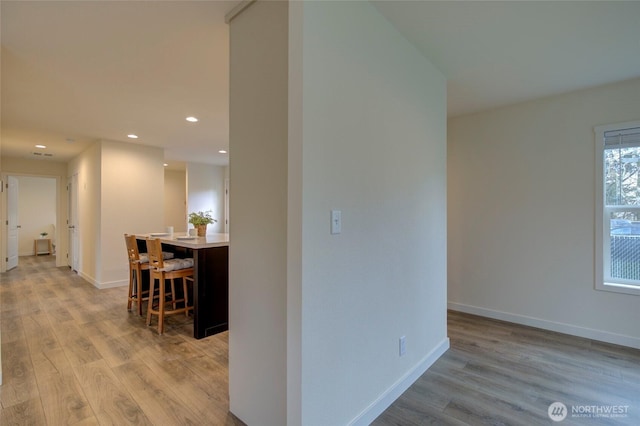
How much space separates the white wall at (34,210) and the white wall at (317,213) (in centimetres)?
1031

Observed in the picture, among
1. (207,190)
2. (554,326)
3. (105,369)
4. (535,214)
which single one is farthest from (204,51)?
(207,190)

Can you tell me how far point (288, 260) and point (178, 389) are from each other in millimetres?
1520

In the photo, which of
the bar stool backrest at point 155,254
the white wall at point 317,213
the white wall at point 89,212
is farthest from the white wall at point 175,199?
the white wall at point 317,213

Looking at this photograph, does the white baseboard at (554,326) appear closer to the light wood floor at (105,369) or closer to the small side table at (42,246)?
the light wood floor at (105,369)

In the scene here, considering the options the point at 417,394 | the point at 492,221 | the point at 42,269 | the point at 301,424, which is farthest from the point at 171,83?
the point at 42,269

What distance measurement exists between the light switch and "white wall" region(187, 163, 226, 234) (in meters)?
6.70

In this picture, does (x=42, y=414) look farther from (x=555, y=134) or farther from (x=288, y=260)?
(x=555, y=134)

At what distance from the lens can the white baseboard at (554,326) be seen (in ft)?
9.43

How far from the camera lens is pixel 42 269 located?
6.84 meters

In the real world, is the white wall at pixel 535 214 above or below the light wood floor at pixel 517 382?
above

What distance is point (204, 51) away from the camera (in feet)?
7.78

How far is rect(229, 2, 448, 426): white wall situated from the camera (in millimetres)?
1459

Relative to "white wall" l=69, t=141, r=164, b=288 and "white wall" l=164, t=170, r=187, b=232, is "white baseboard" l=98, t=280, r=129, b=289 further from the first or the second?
"white wall" l=164, t=170, r=187, b=232

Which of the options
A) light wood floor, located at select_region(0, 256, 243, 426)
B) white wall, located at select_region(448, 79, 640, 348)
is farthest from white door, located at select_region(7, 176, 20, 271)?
white wall, located at select_region(448, 79, 640, 348)
